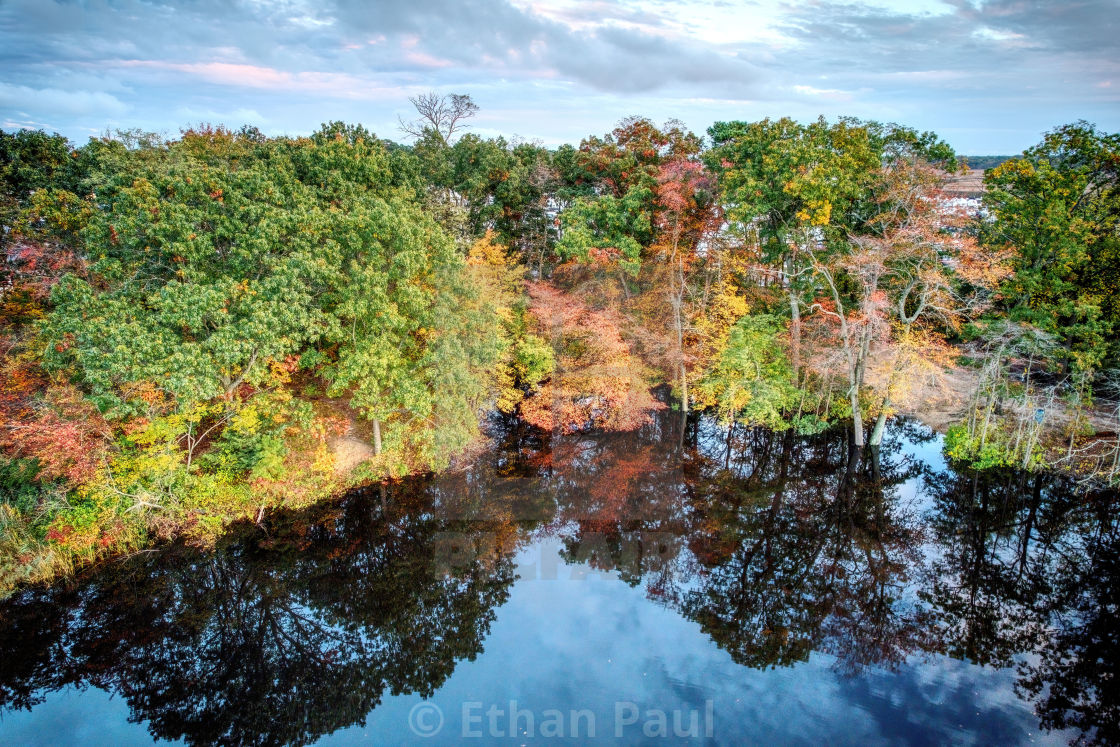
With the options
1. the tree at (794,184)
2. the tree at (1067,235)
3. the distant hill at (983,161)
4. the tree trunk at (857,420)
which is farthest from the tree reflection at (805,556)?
the distant hill at (983,161)

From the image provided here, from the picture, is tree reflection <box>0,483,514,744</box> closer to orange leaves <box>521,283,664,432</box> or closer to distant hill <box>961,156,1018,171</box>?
orange leaves <box>521,283,664,432</box>

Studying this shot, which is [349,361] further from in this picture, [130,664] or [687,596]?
[687,596]

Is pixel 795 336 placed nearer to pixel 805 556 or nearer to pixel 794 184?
pixel 794 184

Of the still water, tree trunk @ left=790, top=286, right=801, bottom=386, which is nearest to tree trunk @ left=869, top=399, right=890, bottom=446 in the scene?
the still water

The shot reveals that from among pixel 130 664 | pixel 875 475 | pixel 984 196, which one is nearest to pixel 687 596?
pixel 875 475

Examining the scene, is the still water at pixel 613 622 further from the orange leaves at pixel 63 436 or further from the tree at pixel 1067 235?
the tree at pixel 1067 235

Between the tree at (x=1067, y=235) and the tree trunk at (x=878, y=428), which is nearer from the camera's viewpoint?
the tree at (x=1067, y=235)
